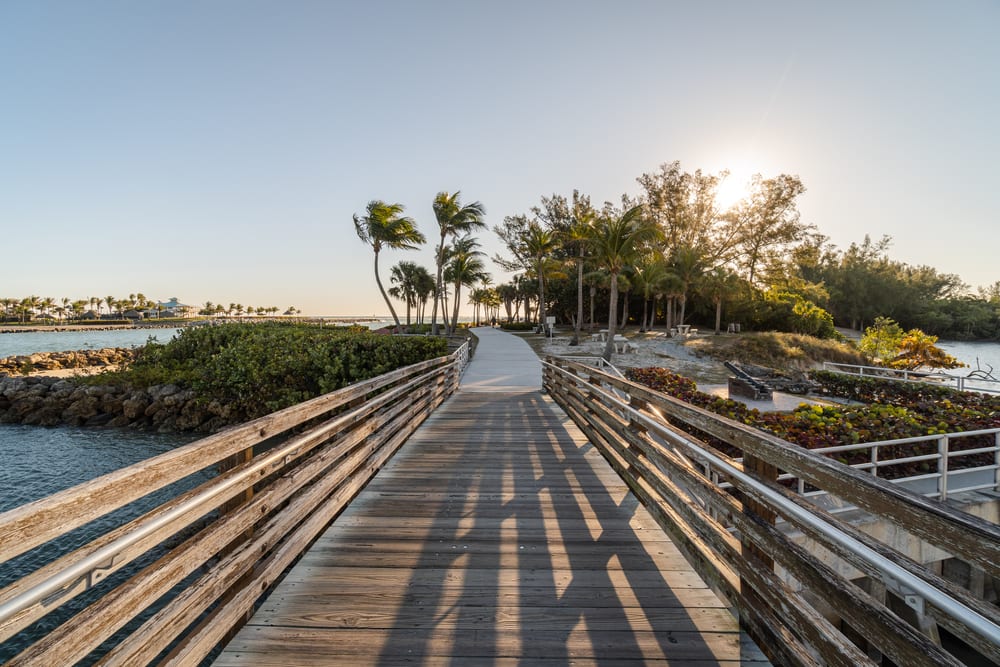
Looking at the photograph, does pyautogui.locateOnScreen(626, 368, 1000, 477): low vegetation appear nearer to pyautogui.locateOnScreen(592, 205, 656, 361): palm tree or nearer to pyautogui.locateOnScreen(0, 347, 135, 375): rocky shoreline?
pyautogui.locateOnScreen(592, 205, 656, 361): palm tree

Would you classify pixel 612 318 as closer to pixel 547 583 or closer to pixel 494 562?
pixel 494 562

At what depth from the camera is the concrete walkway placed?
12.3 m

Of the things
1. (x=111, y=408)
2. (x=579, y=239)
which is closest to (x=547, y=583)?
(x=111, y=408)

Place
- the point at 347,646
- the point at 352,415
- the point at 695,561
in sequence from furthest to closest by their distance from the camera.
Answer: the point at 352,415, the point at 695,561, the point at 347,646

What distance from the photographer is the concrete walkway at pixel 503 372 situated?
1234 centimetres

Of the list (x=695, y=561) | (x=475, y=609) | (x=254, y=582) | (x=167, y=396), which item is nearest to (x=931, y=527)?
(x=695, y=561)

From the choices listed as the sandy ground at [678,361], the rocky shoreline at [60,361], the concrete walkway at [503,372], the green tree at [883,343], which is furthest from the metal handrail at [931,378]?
the rocky shoreline at [60,361]

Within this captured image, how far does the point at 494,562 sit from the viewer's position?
296 centimetres

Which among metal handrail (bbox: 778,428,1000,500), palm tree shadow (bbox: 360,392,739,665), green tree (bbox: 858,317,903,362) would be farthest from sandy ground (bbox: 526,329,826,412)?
palm tree shadow (bbox: 360,392,739,665)

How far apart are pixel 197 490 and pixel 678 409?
2.90 metres

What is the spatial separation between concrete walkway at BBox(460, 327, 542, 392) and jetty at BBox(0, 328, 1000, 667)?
763cm

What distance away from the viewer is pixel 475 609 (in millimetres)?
2475

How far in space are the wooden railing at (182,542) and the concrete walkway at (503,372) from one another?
28.1ft

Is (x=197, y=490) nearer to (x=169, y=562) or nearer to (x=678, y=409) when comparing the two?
(x=169, y=562)
